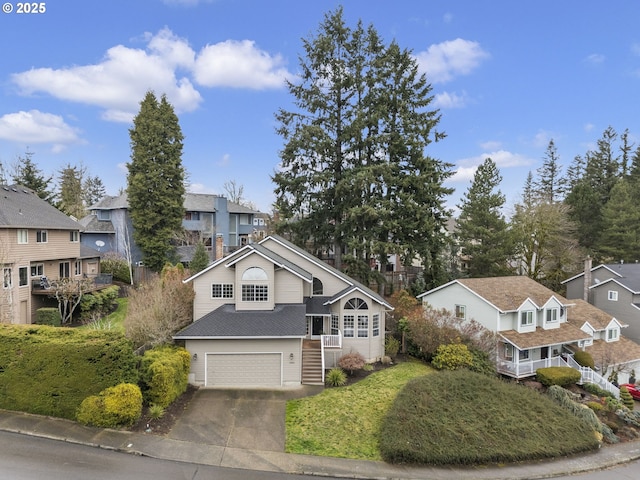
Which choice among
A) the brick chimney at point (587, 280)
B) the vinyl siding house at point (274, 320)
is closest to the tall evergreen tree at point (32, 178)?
the vinyl siding house at point (274, 320)

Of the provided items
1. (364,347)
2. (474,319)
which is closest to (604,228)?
(474,319)

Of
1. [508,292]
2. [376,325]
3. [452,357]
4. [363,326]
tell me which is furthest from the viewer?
[508,292]

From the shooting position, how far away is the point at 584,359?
2591 centimetres

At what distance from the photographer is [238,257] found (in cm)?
2133

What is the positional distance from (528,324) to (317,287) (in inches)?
588

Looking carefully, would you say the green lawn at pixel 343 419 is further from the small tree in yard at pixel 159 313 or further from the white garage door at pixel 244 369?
the small tree in yard at pixel 159 313

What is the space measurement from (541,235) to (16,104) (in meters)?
47.2

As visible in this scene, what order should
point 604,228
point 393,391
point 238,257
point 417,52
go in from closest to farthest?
point 393,391 < point 238,257 < point 417,52 < point 604,228

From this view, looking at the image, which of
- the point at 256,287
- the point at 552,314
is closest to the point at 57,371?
the point at 256,287

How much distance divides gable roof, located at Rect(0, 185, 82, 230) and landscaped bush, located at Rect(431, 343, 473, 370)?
2762cm

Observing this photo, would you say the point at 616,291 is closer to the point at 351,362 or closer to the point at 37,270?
the point at 351,362

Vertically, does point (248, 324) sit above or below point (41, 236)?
below

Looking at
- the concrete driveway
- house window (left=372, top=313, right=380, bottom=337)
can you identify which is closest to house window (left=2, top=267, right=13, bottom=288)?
the concrete driveway

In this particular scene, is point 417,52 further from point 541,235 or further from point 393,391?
point 393,391
